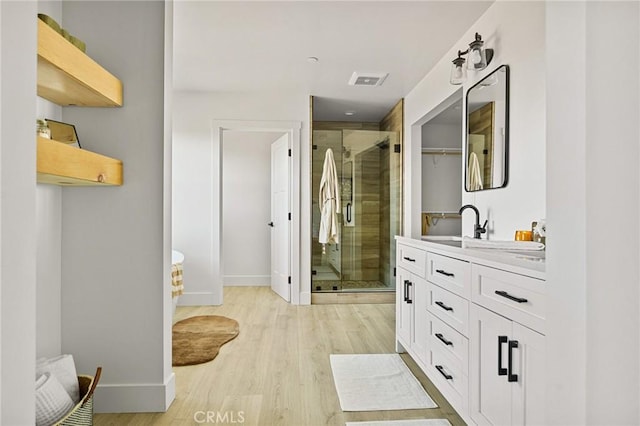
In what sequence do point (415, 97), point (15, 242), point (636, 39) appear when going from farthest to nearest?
point (415, 97) < point (636, 39) < point (15, 242)

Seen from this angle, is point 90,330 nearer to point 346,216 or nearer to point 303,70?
point 303,70

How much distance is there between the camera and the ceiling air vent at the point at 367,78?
14.3 feet

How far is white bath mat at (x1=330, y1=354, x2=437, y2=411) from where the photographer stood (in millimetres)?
2410

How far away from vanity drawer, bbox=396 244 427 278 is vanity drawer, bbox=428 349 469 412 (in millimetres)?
515

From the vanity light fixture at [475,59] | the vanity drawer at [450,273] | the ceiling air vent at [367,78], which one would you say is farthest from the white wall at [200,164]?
the vanity drawer at [450,273]

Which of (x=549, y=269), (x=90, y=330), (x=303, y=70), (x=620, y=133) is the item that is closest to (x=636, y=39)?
(x=620, y=133)

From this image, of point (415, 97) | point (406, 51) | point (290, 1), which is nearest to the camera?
point (290, 1)

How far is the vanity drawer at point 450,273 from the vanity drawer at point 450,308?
4cm

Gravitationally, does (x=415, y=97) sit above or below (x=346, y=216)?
above

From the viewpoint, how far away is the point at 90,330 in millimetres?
2299

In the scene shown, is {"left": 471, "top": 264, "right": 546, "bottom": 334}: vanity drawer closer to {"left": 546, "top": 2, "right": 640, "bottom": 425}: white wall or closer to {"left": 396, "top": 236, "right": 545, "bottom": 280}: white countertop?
{"left": 396, "top": 236, "right": 545, "bottom": 280}: white countertop

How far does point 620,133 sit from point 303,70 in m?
Answer: 3.69

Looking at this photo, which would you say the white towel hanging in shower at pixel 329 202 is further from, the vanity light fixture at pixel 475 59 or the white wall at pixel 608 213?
the white wall at pixel 608 213

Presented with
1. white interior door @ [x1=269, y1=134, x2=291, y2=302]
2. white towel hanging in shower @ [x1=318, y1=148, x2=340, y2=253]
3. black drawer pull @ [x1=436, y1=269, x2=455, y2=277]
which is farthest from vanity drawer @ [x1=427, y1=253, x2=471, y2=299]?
white interior door @ [x1=269, y1=134, x2=291, y2=302]
